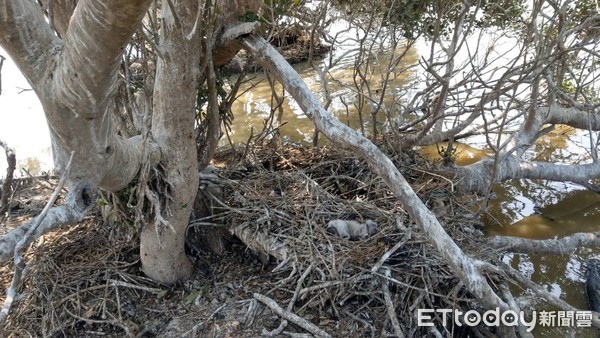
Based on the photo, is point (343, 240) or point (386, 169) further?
point (343, 240)

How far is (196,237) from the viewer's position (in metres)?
3.86

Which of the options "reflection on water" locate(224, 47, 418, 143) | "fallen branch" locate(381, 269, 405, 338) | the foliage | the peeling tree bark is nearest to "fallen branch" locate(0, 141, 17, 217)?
Result: the peeling tree bark

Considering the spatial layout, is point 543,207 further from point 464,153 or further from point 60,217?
point 60,217

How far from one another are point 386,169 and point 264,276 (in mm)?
1386

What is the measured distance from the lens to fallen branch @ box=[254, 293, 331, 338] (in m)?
2.89

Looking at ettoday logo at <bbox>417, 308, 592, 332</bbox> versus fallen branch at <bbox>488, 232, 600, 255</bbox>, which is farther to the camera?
fallen branch at <bbox>488, 232, 600, 255</bbox>

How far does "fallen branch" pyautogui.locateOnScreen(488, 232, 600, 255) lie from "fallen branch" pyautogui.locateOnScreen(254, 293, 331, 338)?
1.60 meters

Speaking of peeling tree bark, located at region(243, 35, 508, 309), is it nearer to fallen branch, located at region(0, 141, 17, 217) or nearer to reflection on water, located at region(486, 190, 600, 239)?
fallen branch, located at region(0, 141, 17, 217)

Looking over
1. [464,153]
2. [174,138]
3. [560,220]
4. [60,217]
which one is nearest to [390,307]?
[174,138]

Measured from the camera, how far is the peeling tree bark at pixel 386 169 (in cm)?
254

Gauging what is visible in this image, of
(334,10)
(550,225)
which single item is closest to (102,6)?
(550,225)

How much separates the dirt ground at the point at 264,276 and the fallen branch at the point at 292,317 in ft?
0.04

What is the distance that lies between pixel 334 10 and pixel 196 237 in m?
4.26

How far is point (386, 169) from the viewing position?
8.85 ft
